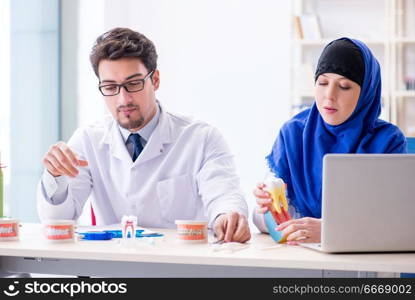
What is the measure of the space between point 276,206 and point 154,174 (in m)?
0.68

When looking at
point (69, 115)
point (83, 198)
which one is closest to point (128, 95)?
point (83, 198)

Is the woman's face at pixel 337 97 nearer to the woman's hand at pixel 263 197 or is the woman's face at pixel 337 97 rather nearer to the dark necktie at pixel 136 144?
the woman's hand at pixel 263 197

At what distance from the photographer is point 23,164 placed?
15.2ft

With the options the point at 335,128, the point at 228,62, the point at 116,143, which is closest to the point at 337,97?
the point at 335,128

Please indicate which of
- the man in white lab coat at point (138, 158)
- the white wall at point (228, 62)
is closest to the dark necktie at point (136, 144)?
the man in white lab coat at point (138, 158)

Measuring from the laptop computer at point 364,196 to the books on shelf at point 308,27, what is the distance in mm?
3600

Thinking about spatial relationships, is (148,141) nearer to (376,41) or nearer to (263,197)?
(263,197)

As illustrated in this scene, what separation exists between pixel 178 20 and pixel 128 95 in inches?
131

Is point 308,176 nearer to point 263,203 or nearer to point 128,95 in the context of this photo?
point 263,203

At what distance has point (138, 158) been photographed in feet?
8.55

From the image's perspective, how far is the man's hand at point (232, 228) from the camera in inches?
80.7

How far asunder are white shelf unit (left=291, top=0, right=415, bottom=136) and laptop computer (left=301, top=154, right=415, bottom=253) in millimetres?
3483

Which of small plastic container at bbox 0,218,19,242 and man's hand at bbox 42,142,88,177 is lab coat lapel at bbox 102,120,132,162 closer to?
man's hand at bbox 42,142,88,177

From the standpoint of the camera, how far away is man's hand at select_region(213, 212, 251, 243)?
6.73 ft
